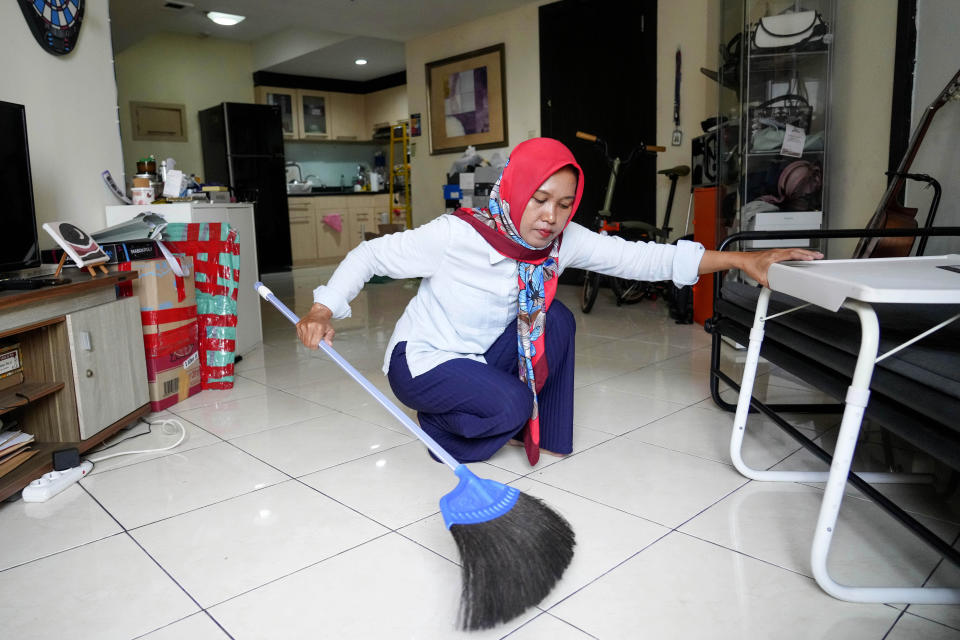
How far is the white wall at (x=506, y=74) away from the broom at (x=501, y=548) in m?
4.78

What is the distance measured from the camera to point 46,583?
52.2 inches

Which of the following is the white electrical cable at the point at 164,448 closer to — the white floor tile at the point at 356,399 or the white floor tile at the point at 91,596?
the white floor tile at the point at 356,399

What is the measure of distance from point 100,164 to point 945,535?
10.9 ft

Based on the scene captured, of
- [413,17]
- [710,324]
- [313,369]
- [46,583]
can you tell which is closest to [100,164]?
[313,369]

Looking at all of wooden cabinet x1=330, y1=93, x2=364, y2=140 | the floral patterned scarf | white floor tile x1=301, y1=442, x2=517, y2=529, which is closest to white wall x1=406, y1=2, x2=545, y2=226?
wooden cabinet x1=330, y1=93, x2=364, y2=140

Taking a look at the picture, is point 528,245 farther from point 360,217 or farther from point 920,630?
point 360,217

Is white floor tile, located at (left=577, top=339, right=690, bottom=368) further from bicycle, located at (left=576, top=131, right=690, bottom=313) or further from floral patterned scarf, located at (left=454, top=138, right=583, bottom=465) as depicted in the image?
floral patterned scarf, located at (left=454, top=138, right=583, bottom=465)

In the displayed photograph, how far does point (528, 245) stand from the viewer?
171cm

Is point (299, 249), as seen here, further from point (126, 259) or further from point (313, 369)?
point (126, 259)

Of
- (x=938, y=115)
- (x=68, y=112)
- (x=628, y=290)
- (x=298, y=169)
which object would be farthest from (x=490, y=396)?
(x=298, y=169)

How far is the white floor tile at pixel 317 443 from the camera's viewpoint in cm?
195

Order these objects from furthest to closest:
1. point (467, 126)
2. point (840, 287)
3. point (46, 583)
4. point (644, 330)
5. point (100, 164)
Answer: point (467, 126), point (644, 330), point (100, 164), point (46, 583), point (840, 287)

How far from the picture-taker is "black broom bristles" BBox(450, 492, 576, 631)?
1.12m

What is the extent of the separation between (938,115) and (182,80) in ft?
23.2
